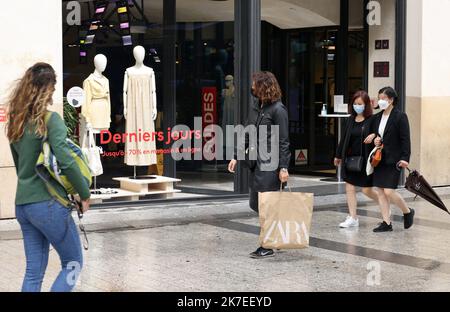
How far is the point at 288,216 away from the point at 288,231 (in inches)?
6.0

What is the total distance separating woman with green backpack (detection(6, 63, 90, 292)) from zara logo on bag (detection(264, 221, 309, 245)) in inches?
107

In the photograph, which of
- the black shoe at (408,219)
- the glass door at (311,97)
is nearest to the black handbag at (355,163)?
the black shoe at (408,219)

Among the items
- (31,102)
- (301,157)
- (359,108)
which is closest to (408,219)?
(359,108)

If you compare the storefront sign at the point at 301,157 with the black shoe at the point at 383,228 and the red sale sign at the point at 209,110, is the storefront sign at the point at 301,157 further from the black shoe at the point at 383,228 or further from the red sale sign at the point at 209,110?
the black shoe at the point at 383,228

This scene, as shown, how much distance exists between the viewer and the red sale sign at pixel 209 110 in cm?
1268

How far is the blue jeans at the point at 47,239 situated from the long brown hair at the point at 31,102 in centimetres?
49

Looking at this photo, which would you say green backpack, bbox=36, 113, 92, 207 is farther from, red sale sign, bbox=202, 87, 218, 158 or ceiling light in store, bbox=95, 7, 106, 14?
red sale sign, bbox=202, 87, 218, 158

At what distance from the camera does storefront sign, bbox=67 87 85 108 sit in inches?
A: 428

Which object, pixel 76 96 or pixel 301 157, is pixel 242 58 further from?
pixel 301 157

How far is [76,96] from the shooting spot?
10.9 metres

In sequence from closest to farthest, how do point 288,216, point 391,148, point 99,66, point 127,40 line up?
point 288,216 < point 391,148 < point 99,66 < point 127,40

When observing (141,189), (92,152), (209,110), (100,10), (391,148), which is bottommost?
(141,189)

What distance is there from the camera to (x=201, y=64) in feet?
42.2
